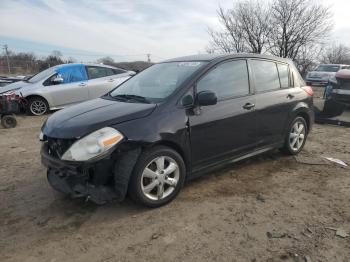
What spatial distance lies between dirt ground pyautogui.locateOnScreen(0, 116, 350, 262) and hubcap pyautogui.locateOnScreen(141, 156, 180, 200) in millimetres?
179

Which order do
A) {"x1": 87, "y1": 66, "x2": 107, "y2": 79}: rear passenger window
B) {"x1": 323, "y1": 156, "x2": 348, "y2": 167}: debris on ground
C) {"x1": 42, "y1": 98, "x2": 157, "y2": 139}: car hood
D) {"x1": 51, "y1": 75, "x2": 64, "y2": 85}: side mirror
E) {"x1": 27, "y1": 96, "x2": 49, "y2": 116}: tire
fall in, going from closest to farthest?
{"x1": 42, "y1": 98, "x2": 157, "y2": 139}: car hood
{"x1": 323, "y1": 156, "x2": 348, "y2": 167}: debris on ground
{"x1": 27, "y1": 96, "x2": 49, "y2": 116}: tire
{"x1": 51, "y1": 75, "x2": 64, "y2": 85}: side mirror
{"x1": 87, "y1": 66, "x2": 107, "y2": 79}: rear passenger window

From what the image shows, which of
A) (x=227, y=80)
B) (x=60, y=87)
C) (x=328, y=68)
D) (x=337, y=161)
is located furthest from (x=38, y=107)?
(x=328, y=68)

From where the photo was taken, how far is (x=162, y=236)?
10.6 feet

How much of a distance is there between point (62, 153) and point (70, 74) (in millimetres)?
7534

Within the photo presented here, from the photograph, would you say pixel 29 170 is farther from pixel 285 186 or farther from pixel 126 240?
pixel 285 186

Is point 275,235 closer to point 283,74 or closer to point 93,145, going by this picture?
point 93,145

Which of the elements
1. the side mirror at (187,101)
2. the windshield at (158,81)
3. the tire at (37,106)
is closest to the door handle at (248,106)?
the windshield at (158,81)

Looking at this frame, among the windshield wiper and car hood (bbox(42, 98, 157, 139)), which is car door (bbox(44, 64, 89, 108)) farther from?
car hood (bbox(42, 98, 157, 139))

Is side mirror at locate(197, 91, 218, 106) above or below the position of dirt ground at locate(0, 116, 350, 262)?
above

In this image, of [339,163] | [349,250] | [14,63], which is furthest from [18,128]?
[14,63]

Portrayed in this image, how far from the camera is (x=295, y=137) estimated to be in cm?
560

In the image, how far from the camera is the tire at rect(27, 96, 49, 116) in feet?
33.1

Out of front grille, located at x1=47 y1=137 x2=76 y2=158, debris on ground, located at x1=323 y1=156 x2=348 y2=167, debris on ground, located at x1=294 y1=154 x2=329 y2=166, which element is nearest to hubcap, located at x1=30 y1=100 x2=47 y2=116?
front grille, located at x1=47 y1=137 x2=76 y2=158

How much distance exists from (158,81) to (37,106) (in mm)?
6940
